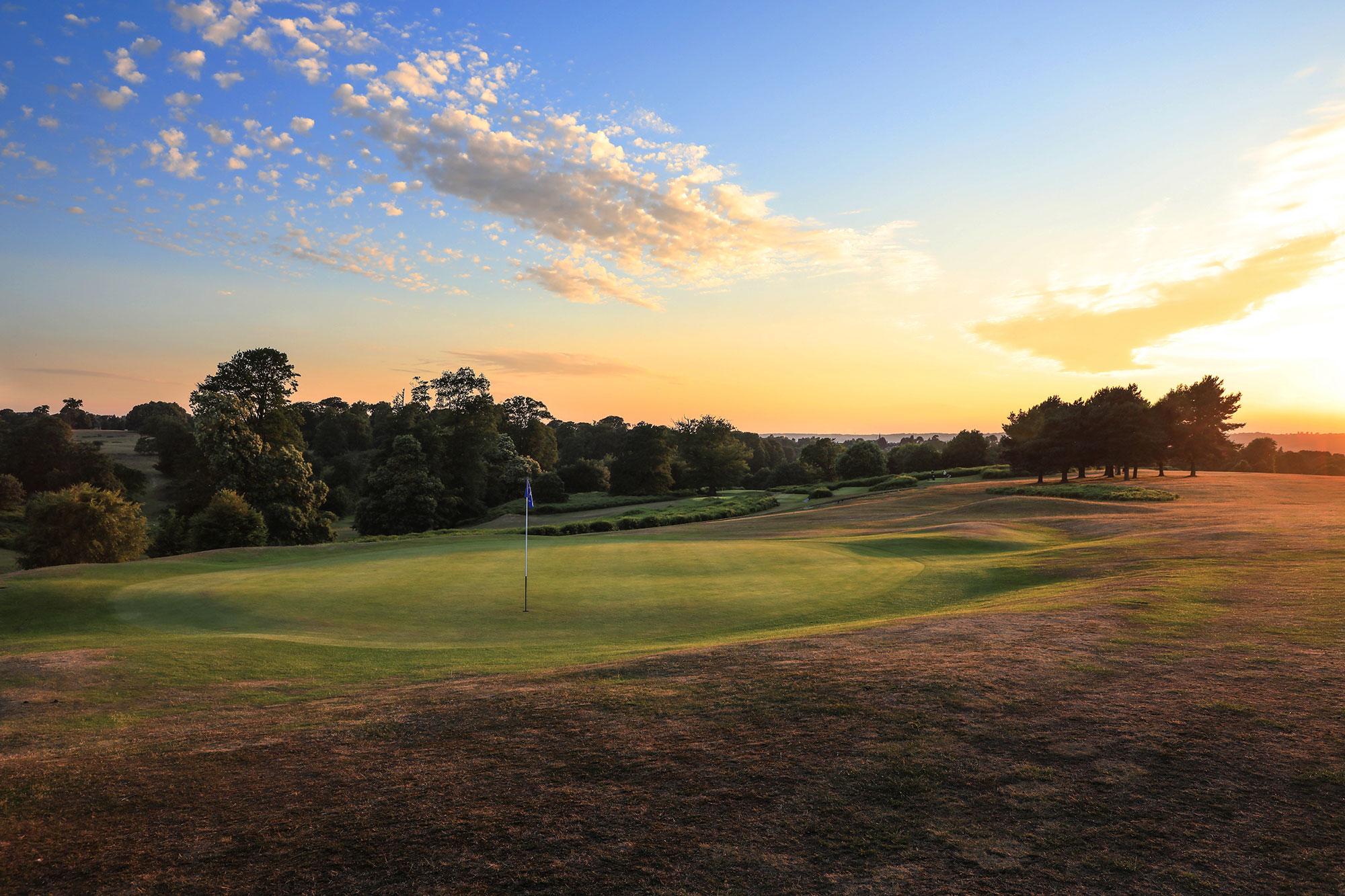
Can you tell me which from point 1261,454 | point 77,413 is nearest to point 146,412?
point 77,413

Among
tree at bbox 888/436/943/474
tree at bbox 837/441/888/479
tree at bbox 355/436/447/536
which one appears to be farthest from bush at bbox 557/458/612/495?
tree at bbox 888/436/943/474

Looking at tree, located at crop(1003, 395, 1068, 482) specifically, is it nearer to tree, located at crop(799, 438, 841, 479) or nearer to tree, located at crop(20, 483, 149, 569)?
tree, located at crop(799, 438, 841, 479)

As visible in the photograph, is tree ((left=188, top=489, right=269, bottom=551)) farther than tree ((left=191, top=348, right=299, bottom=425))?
No

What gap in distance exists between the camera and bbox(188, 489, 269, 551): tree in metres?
40.7

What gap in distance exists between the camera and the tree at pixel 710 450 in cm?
8262

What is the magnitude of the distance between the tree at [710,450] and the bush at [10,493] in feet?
215

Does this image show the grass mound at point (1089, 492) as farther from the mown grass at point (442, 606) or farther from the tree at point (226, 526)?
the tree at point (226, 526)

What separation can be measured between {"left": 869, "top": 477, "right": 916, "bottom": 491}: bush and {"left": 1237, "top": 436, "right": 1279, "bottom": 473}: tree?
5909cm

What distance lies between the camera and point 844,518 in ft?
150

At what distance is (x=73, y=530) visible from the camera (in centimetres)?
3394

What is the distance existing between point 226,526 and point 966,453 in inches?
3674

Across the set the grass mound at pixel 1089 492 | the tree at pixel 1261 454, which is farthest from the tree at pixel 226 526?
the tree at pixel 1261 454

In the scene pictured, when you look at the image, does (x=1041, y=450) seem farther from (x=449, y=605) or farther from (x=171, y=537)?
(x=171, y=537)

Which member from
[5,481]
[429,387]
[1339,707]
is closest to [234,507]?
[5,481]
